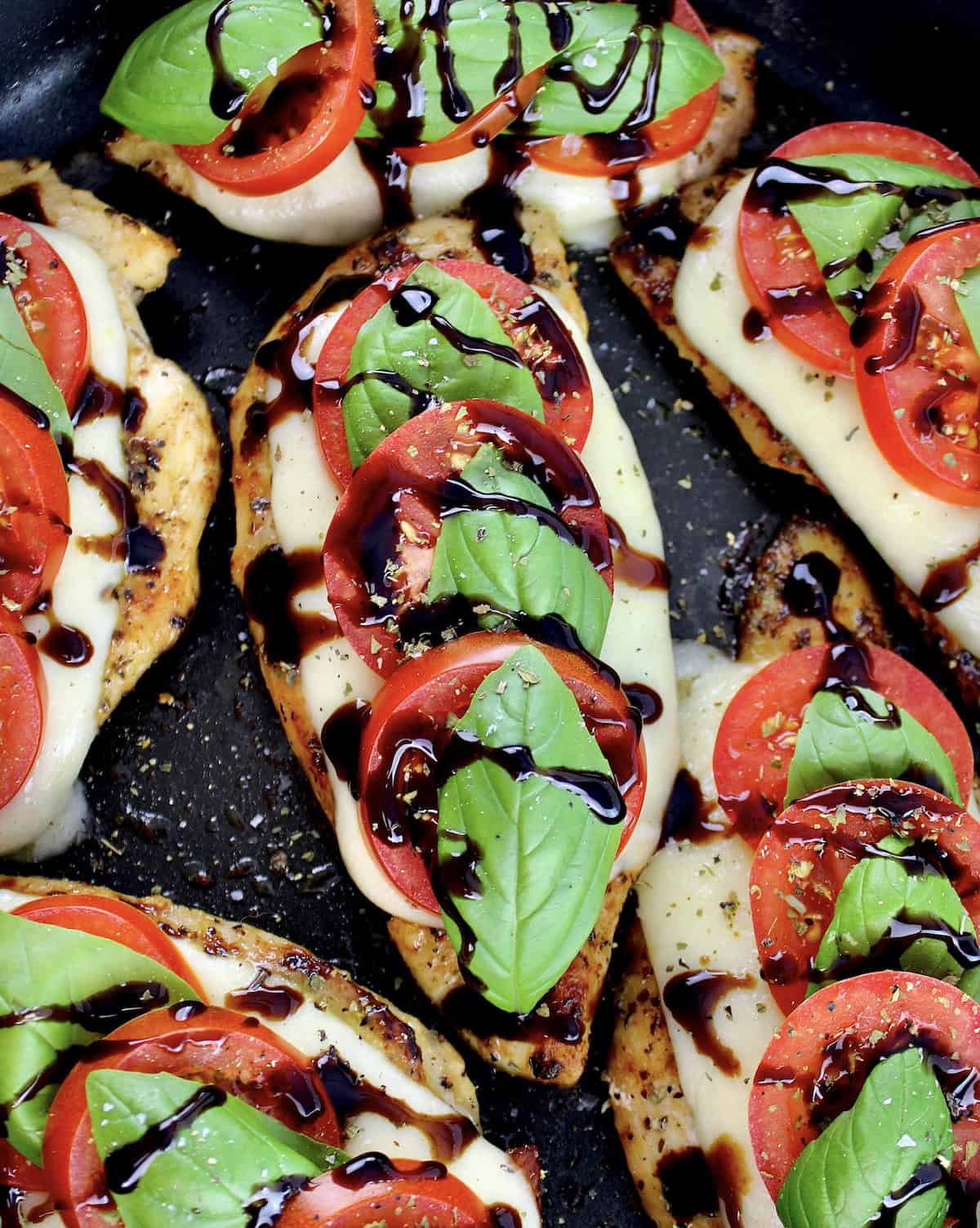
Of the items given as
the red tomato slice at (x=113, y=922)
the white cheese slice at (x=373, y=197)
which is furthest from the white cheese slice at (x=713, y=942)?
the white cheese slice at (x=373, y=197)

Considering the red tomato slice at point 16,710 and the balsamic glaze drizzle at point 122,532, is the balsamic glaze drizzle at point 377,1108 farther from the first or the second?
the balsamic glaze drizzle at point 122,532

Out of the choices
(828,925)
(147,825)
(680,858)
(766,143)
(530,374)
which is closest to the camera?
(828,925)

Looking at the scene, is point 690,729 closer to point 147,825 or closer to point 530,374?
point 530,374

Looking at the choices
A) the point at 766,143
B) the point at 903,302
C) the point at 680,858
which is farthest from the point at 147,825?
the point at 766,143

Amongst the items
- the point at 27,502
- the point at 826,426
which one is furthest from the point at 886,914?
the point at 27,502

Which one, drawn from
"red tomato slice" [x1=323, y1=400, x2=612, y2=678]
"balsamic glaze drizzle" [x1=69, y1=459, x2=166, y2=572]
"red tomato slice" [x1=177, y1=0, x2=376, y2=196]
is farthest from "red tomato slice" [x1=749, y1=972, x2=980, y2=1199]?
Result: "red tomato slice" [x1=177, y1=0, x2=376, y2=196]

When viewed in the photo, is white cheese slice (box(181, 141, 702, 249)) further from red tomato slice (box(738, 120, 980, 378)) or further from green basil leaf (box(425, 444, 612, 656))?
green basil leaf (box(425, 444, 612, 656))
